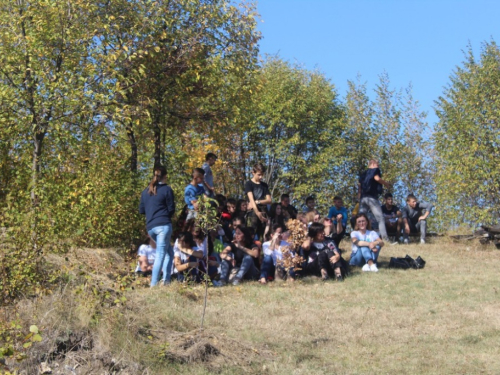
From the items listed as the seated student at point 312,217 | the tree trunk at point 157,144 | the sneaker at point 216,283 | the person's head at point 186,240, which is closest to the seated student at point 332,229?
the seated student at point 312,217

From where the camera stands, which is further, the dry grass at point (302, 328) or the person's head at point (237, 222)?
the person's head at point (237, 222)

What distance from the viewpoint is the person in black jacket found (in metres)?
10.9

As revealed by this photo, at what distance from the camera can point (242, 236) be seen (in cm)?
1270

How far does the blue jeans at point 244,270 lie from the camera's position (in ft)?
39.9

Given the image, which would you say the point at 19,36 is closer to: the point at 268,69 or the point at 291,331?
the point at 291,331

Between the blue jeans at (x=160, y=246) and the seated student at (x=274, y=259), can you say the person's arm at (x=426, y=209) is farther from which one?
the blue jeans at (x=160, y=246)

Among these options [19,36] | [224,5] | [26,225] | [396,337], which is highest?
[224,5]

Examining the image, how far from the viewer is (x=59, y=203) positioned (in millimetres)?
11773

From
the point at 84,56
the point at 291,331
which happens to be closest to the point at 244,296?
the point at 291,331

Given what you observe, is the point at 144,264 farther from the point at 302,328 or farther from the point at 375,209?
the point at 375,209

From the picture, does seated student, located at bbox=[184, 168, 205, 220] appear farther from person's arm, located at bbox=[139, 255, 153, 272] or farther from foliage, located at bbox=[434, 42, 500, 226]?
foliage, located at bbox=[434, 42, 500, 226]

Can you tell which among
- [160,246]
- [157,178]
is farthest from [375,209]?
[160,246]

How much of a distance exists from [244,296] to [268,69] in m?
22.1

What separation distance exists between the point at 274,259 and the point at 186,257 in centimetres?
177
